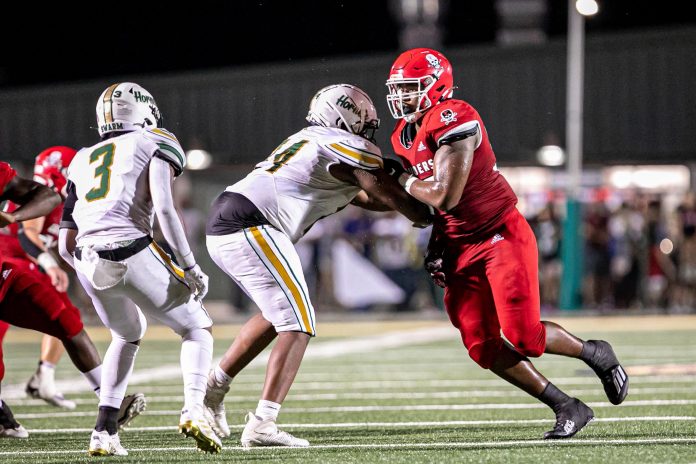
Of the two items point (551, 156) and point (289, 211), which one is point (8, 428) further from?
point (551, 156)

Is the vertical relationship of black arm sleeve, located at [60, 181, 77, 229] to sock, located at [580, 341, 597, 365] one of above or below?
above

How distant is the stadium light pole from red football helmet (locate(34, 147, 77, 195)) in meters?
10.3

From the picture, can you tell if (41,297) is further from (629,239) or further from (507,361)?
(629,239)

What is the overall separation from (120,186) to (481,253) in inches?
67.0

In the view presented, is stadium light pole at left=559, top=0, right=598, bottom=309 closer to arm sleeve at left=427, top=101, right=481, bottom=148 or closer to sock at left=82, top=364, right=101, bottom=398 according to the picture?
sock at left=82, top=364, right=101, bottom=398

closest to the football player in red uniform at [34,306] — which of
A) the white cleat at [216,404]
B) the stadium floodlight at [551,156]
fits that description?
the white cleat at [216,404]

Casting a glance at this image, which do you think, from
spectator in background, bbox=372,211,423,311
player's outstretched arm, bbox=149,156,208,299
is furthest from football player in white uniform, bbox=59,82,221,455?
spectator in background, bbox=372,211,423,311

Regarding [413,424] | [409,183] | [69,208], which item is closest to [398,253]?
[413,424]

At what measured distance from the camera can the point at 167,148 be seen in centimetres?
511

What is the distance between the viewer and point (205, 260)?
20047mm

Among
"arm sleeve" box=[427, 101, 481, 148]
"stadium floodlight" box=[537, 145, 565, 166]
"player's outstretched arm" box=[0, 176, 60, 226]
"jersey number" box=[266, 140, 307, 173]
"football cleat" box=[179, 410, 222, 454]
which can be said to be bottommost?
"stadium floodlight" box=[537, 145, 565, 166]

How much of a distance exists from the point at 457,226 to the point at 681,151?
15476 millimetres

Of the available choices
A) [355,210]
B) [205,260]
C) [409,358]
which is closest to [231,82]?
[205,260]

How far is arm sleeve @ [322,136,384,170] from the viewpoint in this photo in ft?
17.4
